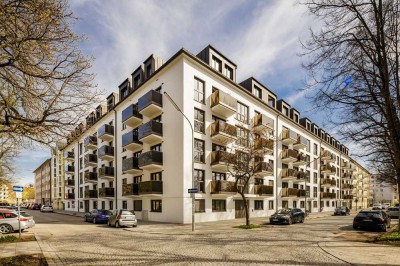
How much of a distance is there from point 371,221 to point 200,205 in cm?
1228

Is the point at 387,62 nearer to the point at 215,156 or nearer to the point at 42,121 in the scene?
the point at 42,121

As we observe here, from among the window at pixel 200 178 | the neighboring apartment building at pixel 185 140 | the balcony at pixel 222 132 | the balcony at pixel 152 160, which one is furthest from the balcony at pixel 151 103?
the window at pixel 200 178

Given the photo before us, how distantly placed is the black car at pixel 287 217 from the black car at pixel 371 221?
493cm

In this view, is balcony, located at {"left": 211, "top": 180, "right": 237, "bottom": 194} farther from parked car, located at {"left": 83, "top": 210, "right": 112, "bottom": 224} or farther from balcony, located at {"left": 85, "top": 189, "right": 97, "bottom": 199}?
balcony, located at {"left": 85, "top": 189, "right": 97, "bottom": 199}

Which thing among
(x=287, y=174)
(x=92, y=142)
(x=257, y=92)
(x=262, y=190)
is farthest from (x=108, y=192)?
(x=287, y=174)

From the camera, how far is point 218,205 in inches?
1000

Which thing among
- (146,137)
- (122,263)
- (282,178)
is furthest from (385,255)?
(282,178)

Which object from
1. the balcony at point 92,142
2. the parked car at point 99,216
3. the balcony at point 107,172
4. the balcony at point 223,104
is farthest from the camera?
the balcony at point 92,142

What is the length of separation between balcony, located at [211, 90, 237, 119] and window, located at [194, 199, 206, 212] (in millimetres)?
8174

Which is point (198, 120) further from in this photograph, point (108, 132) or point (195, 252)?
point (108, 132)

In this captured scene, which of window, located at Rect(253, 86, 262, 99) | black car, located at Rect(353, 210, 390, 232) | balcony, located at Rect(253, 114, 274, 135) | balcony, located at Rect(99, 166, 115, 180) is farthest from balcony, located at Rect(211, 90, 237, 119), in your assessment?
balcony, located at Rect(99, 166, 115, 180)

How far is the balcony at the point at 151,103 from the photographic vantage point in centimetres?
2412

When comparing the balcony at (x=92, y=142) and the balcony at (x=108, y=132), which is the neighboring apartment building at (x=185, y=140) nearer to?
the balcony at (x=108, y=132)

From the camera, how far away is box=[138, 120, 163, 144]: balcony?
23.7 metres
